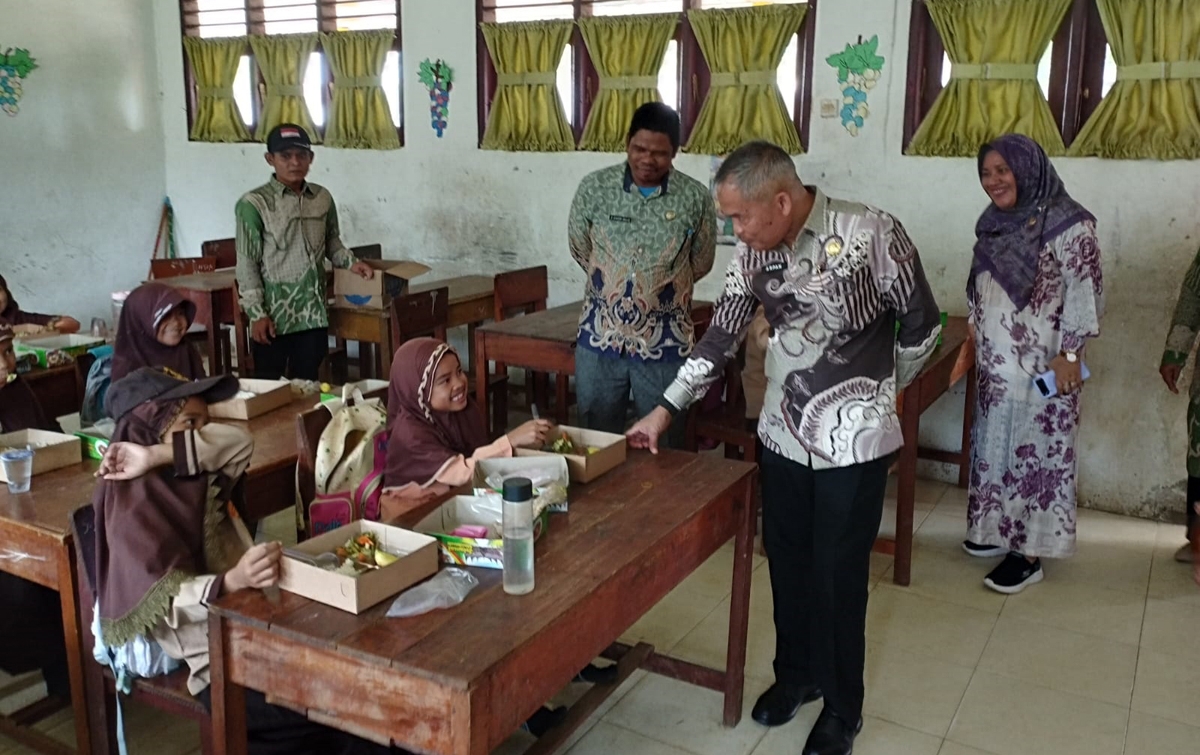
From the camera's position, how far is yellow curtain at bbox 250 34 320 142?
19.8 ft

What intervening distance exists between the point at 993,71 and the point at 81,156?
17.7ft

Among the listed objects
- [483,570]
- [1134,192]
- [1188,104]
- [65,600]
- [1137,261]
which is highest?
[1188,104]

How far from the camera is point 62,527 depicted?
202cm

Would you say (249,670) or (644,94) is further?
(644,94)

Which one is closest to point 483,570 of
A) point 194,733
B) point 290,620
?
point 290,620

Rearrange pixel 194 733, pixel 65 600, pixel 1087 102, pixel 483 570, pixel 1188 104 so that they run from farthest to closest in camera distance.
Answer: pixel 1087 102, pixel 1188 104, pixel 194 733, pixel 65 600, pixel 483 570

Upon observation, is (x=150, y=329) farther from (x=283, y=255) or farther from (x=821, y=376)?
(x=821, y=376)

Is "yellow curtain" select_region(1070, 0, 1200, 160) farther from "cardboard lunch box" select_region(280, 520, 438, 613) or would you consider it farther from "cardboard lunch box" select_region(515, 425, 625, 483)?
"cardboard lunch box" select_region(280, 520, 438, 613)

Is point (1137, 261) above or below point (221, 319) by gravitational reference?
above

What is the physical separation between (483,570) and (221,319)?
11.8 ft

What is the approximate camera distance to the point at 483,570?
1.79 metres

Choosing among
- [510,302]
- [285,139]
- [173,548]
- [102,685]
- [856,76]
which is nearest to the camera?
[173,548]

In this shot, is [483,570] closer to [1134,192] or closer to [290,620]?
[290,620]

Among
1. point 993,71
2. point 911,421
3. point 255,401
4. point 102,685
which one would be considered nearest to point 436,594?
point 102,685
